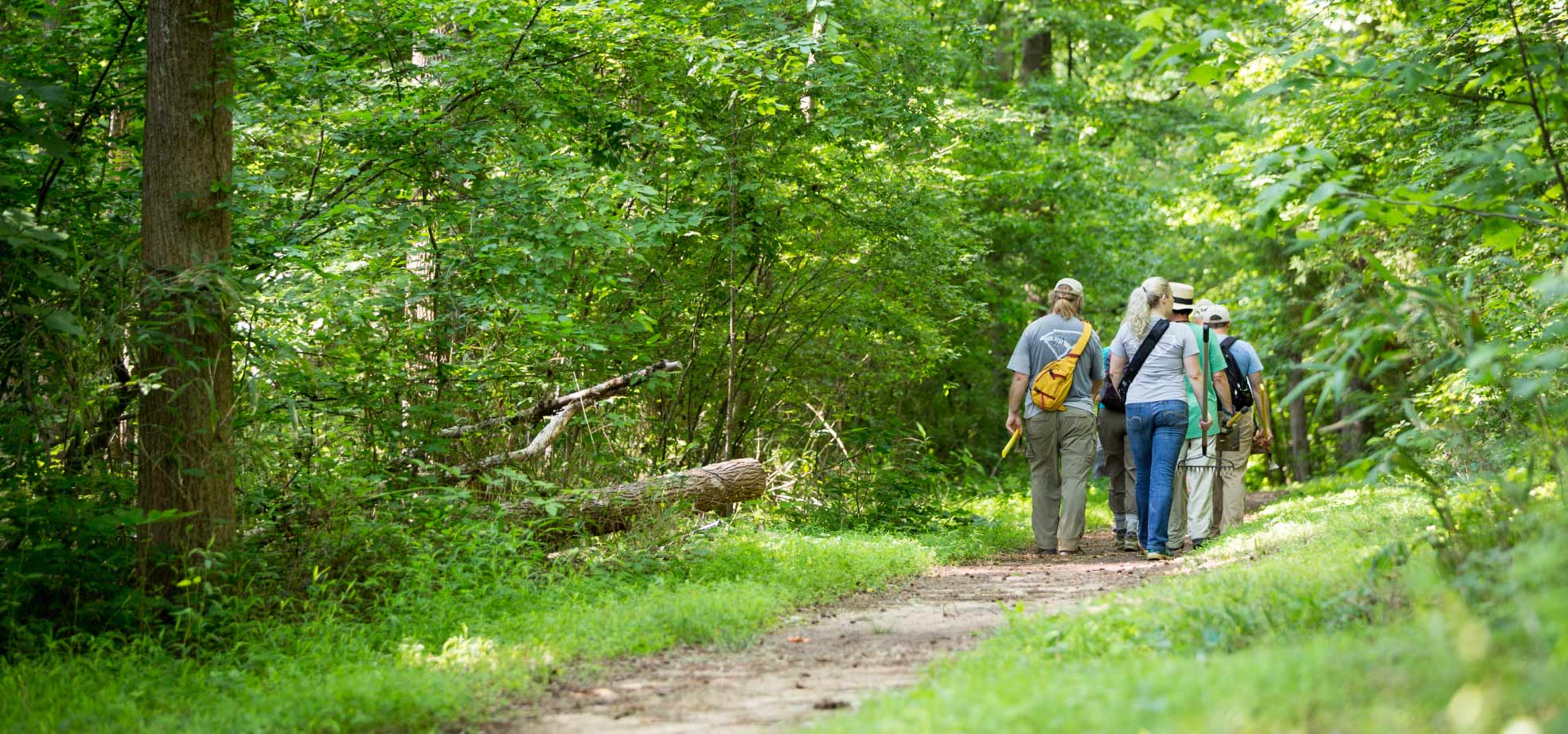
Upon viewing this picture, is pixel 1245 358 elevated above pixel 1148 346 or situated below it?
below

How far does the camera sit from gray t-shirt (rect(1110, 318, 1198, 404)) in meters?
9.26

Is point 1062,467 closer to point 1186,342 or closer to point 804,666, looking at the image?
point 1186,342

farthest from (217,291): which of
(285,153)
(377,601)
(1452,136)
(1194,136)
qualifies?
(1194,136)

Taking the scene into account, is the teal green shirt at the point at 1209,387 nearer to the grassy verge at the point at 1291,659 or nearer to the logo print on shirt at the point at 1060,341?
the logo print on shirt at the point at 1060,341

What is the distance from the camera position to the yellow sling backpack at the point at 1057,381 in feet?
32.6

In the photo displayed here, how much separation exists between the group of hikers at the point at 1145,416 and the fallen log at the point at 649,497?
7.92ft

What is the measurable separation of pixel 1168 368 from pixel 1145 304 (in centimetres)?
65

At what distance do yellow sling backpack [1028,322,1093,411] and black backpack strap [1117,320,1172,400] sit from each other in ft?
1.73

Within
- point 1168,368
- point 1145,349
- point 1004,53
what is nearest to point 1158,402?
point 1168,368

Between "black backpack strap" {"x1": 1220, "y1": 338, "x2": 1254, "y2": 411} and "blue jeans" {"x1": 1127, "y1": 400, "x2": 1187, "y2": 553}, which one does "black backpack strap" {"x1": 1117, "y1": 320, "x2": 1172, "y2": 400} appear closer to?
"blue jeans" {"x1": 1127, "y1": 400, "x2": 1187, "y2": 553}

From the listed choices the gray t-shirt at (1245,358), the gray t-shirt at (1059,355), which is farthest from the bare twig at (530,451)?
the gray t-shirt at (1245,358)

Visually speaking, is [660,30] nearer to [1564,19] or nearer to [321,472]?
[321,472]

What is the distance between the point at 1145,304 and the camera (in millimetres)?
9656

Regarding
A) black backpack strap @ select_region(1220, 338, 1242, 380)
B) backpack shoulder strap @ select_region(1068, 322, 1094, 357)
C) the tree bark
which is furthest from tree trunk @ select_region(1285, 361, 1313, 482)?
backpack shoulder strap @ select_region(1068, 322, 1094, 357)
